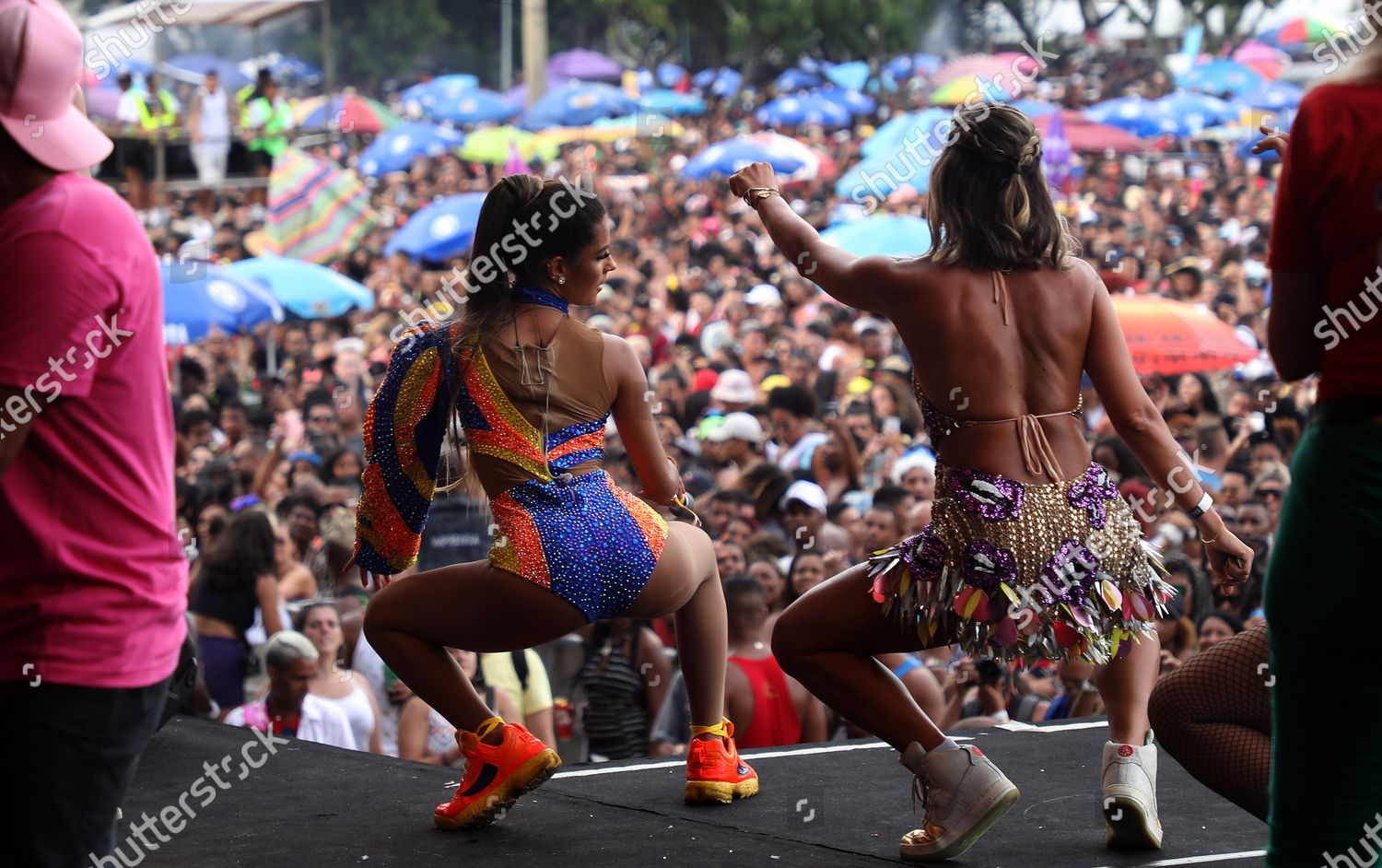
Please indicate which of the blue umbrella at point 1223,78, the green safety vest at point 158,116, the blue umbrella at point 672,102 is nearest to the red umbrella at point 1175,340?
the green safety vest at point 158,116

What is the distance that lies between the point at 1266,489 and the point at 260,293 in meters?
7.90

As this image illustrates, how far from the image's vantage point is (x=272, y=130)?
22000 mm

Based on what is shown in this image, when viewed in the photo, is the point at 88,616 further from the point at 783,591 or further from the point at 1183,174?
the point at 1183,174

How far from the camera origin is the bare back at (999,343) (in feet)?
11.3

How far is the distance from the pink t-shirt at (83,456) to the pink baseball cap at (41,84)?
4 cm

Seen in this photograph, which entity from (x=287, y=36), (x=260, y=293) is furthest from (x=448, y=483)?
(x=287, y=36)

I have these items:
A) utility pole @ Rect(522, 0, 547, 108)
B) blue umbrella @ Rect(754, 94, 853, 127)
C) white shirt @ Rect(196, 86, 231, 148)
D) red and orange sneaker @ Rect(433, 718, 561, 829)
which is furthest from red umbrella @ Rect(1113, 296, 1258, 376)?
utility pole @ Rect(522, 0, 547, 108)

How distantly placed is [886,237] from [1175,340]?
13.5ft

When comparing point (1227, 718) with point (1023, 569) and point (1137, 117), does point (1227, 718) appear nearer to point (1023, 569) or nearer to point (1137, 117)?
point (1023, 569)

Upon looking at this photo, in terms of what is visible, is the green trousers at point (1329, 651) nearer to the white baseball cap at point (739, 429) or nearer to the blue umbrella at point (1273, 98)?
the white baseball cap at point (739, 429)

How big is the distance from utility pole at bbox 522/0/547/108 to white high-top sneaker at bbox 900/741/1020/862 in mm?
31768

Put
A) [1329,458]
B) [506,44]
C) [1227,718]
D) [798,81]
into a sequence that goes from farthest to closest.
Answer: [506,44]
[798,81]
[1227,718]
[1329,458]

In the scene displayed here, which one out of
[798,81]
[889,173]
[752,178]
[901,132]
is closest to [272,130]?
[901,132]

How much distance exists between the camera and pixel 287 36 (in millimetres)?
59062
